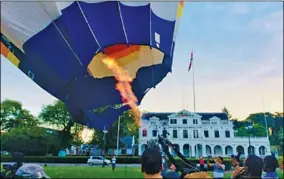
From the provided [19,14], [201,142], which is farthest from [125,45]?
[201,142]

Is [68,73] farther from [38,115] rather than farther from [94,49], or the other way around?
[38,115]

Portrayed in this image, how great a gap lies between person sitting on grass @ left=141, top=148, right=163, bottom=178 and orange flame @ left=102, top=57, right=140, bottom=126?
4.10 metres

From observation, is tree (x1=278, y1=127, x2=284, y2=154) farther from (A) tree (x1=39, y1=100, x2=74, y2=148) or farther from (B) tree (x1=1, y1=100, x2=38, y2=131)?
(B) tree (x1=1, y1=100, x2=38, y2=131)

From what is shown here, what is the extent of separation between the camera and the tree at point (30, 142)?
3241 centimetres

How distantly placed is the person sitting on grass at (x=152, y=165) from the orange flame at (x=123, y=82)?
13.4 feet

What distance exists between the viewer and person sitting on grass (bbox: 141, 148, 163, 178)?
2080mm

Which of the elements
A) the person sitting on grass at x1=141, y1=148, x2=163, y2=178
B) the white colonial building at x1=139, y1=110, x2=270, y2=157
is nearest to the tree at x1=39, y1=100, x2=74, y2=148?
the white colonial building at x1=139, y1=110, x2=270, y2=157

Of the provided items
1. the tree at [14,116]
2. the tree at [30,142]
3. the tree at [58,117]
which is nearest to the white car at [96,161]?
the tree at [30,142]

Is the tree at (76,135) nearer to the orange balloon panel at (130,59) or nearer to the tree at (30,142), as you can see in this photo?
→ the tree at (30,142)

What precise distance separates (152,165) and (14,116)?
49.3 m

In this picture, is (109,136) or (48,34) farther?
(109,136)

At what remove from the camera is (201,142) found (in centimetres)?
3794

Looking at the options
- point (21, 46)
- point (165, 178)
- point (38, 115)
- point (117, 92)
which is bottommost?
point (165, 178)

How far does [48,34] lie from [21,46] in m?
0.61
